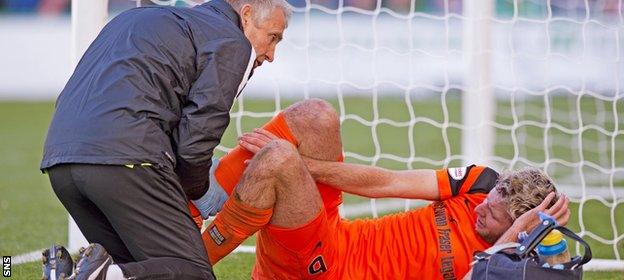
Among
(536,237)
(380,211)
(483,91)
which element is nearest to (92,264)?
(536,237)

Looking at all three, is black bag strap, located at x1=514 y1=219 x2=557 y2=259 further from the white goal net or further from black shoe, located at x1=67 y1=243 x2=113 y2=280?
the white goal net

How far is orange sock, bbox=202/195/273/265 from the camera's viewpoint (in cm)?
451

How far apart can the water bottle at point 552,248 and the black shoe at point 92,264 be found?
1.63 metres

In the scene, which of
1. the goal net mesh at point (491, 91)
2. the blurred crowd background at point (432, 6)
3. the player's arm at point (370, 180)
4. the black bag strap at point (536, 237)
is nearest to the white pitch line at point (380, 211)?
the goal net mesh at point (491, 91)

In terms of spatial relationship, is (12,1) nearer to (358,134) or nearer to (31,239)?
(358,134)

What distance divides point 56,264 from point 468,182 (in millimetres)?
1854

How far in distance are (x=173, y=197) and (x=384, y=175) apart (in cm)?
110

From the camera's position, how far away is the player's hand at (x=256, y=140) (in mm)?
4739

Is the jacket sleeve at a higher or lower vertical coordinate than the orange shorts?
higher

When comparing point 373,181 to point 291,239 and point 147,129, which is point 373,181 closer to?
point 291,239

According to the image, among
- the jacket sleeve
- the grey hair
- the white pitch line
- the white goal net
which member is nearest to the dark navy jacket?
the jacket sleeve

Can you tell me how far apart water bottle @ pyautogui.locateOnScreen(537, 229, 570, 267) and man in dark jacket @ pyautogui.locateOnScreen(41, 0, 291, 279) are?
1.28 meters

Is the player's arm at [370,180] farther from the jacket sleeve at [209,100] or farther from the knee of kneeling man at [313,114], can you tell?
the jacket sleeve at [209,100]

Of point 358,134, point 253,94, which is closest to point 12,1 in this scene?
point 253,94
